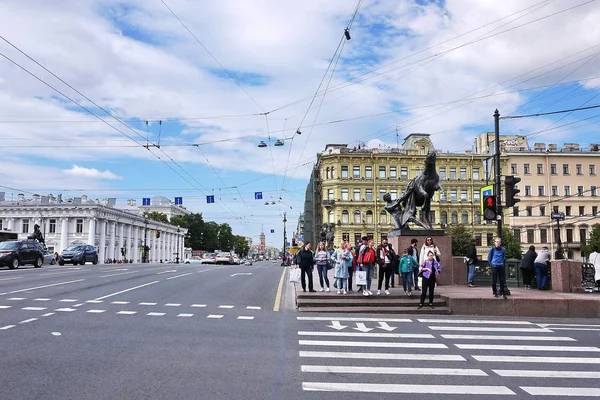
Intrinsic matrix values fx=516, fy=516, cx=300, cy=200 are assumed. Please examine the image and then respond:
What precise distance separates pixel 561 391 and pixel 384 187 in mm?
67818

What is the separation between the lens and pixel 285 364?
7.59m

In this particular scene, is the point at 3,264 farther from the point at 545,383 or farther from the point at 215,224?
the point at 215,224

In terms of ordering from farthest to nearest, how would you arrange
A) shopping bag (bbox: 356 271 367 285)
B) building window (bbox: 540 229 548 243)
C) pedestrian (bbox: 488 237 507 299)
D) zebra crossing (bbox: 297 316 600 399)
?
building window (bbox: 540 229 548 243)
shopping bag (bbox: 356 271 367 285)
pedestrian (bbox: 488 237 507 299)
zebra crossing (bbox: 297 316 600 399)

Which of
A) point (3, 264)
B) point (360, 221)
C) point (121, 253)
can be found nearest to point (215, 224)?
point (121, 253)

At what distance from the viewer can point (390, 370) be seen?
736 centimetres

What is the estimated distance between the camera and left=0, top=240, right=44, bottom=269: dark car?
2988 cm

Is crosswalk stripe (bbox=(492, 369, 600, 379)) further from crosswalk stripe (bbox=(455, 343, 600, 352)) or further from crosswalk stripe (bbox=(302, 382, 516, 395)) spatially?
crosswalk stripe (bbox=(455, 343, 600, 352))

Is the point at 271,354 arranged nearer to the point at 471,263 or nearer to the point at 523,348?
the point at 523,348

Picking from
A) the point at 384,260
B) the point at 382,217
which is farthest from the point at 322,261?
the point at 382,217

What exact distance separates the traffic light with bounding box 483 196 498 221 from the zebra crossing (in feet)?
14.6

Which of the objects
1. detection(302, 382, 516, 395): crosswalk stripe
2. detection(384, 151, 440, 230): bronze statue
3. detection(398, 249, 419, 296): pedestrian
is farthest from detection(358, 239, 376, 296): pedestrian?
detection(302, 382, 516, 395): crosswalk stripe

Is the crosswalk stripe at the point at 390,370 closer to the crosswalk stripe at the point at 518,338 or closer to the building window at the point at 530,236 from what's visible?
the crosswalk stripe at the point at 518,338

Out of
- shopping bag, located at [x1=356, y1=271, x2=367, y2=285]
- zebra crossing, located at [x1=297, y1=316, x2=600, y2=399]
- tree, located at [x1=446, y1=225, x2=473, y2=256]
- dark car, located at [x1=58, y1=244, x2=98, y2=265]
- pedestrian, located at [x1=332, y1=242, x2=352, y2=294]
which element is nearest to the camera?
zebra crossing, located at [x1=297, y1=316, x2=600, y2=399]

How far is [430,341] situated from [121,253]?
89439 mm
